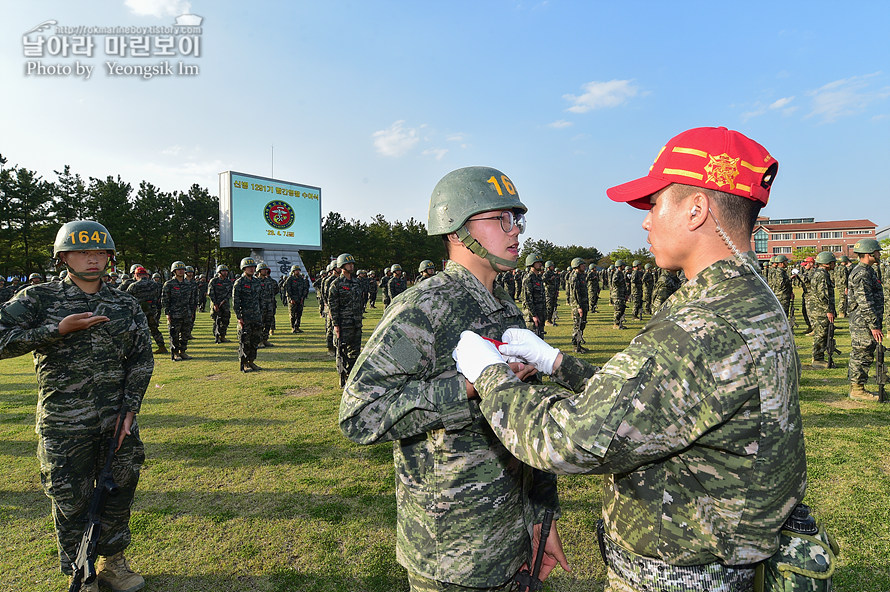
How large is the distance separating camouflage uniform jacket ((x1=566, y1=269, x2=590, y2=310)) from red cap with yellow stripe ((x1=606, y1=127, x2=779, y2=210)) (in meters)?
12.5

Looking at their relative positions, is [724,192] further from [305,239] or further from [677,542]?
[305,239]

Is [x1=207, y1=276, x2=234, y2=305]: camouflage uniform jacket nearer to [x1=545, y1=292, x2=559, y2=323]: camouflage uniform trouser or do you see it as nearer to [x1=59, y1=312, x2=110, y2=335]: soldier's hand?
[x1=545, y1=292, x2=559, y2=323]: camouflage uniform trouser

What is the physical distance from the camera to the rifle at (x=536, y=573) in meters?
2.10

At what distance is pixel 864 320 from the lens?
8.12 meters

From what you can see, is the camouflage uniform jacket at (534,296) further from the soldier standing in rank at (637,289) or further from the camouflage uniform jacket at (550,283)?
the soldier standing in rank at (637,289)

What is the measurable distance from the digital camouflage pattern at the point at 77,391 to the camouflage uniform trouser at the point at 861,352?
10708 mm

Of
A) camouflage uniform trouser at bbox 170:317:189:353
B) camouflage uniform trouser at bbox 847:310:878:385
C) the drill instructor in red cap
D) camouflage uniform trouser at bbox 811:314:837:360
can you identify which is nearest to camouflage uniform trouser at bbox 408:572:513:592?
the drill instructor in red cap

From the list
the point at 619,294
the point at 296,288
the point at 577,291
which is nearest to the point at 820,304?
the point at 577,291

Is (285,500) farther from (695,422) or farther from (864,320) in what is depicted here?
(864,320)

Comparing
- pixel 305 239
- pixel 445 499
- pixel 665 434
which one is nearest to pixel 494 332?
pixel 445 499

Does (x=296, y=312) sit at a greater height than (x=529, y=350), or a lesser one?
lesser

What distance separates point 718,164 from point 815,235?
128m

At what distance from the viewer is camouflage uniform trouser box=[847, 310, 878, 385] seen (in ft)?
25.8

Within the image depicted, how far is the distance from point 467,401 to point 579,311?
1263 cm
